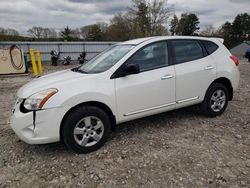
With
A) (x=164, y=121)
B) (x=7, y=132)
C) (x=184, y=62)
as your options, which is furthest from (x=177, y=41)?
(x=7, y=132)

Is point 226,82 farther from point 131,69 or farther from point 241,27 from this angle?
point 241,27

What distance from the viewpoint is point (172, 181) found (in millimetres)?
2377

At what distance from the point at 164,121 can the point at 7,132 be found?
2.94 metres

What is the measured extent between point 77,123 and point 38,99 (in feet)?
1.95

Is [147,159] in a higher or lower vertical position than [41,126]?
lower

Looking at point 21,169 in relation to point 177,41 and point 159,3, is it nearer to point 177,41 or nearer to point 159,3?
point 177,41

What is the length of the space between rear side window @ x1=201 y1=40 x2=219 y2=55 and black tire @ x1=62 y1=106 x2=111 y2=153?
2419 millimetres

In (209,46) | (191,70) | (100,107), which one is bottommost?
(100,107)

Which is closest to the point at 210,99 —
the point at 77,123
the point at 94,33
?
the point at 77,123

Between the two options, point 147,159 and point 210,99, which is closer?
point 147,159

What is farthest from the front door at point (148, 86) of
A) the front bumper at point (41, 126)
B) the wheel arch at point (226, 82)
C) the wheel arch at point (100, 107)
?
the wheel arch at point (226, 82)

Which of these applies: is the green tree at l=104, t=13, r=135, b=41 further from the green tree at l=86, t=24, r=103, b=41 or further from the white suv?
the white suv

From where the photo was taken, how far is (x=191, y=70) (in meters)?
3.64

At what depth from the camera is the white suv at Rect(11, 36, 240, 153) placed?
8.88ft
